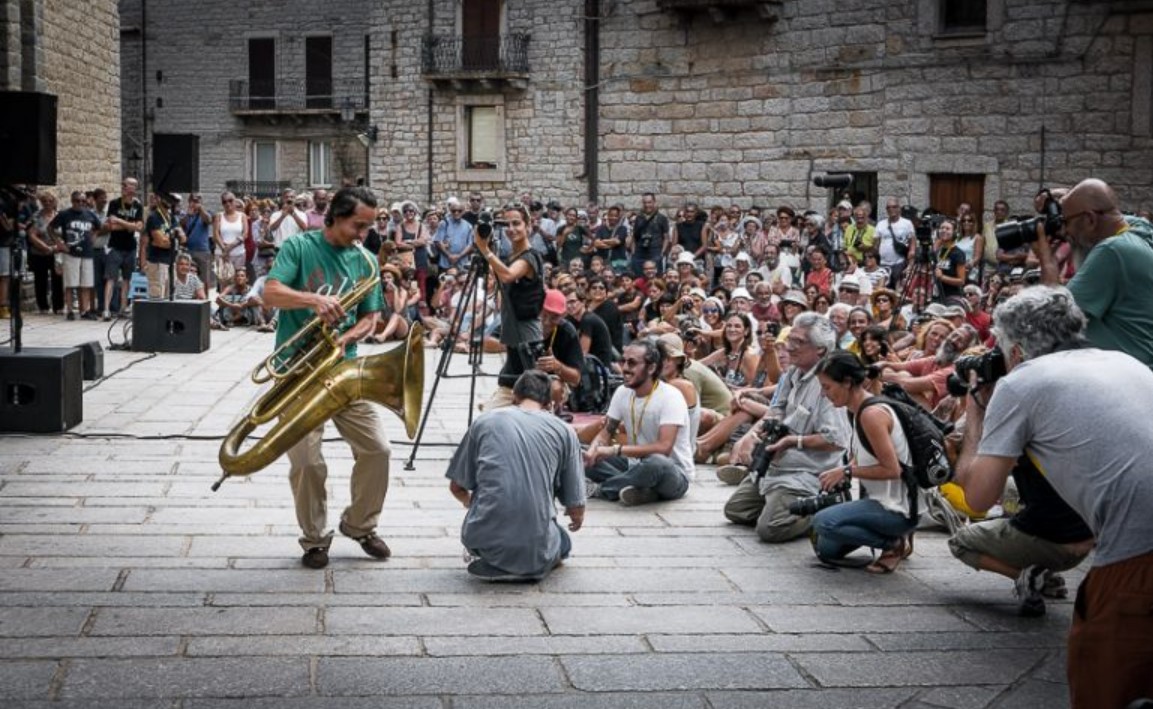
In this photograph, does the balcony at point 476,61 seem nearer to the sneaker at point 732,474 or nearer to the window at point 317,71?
the window at point 317,71

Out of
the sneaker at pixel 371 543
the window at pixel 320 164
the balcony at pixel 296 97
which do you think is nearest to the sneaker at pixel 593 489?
the sneaker at pixel 371 543

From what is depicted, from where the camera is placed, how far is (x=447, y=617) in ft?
21.2

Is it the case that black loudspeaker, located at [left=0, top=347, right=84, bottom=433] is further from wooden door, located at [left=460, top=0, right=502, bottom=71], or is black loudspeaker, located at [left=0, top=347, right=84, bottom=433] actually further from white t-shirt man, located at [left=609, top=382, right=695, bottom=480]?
wooden door, located at [left=460, top=0, right=502, bottom=71]

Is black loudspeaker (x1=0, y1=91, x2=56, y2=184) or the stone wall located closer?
black loudspeaker (x1=0, y1=91, x2=56, y2=184)

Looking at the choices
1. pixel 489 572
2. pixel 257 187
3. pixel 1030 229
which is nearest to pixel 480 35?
pixel 257 187

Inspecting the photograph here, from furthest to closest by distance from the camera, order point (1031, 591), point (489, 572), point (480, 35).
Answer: point (480, 35) < point (489, 572) < point (1031, 591)

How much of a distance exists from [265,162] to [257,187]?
3.04 ft

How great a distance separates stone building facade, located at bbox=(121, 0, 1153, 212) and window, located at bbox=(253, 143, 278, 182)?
26.6 ft

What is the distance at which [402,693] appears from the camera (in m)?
5.39

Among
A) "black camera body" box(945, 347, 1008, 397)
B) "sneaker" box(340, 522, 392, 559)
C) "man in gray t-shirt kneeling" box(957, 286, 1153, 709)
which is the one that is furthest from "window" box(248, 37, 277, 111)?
"man in gray t-shirt kneeling" box(957, 286, 1153, 709)

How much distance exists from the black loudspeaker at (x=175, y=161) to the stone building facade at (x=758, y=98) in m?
11.6

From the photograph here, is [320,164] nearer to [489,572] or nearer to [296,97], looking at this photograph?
[296,97]

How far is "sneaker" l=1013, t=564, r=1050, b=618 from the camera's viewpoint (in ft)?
21.8

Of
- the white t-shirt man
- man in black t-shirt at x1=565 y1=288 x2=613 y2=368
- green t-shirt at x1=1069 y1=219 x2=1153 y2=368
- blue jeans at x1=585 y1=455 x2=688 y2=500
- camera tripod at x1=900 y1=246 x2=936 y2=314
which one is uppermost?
green t-shirt at x1=1069 y1=219 x2=1153 y2=368
